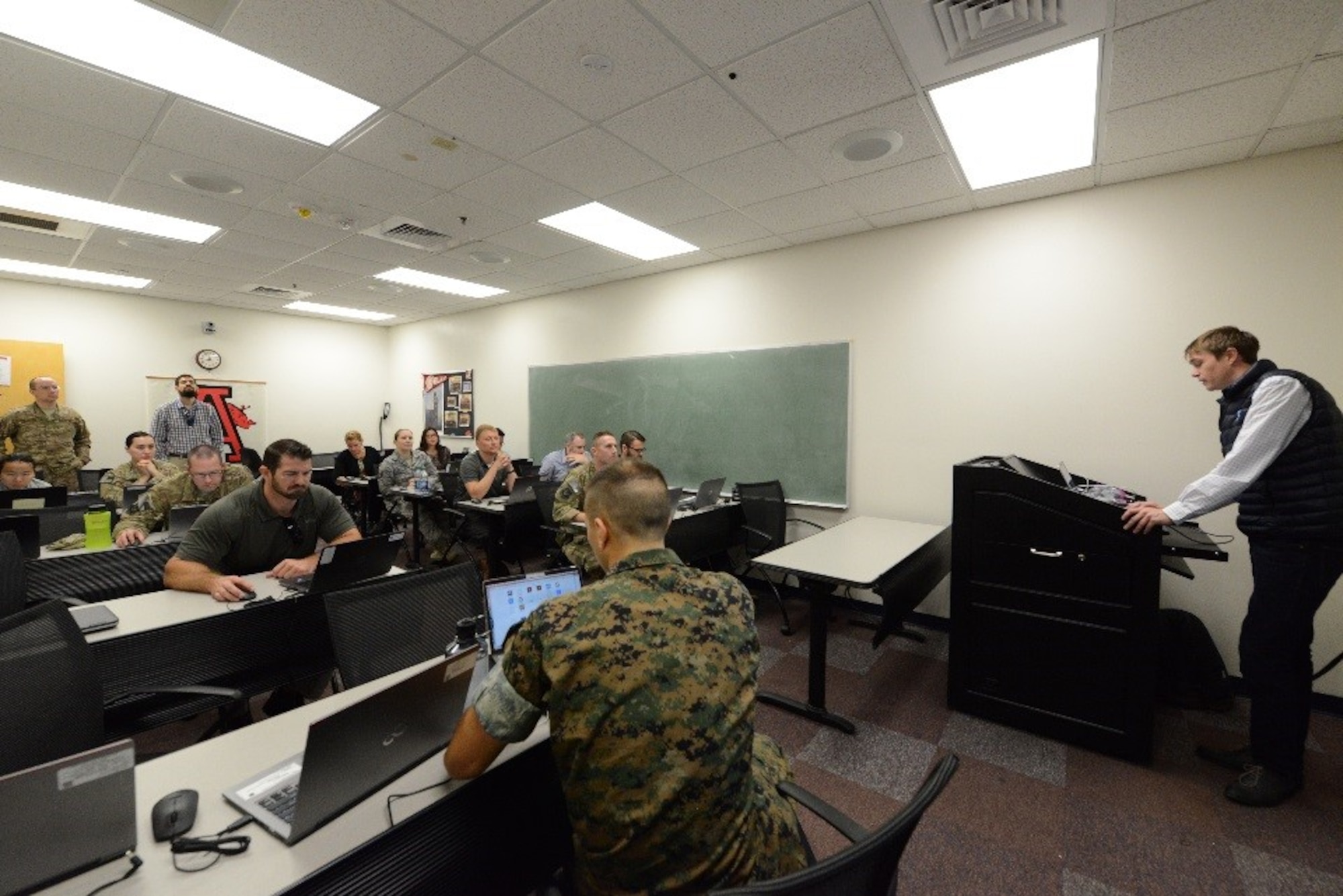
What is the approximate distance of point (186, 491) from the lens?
308 centimetres

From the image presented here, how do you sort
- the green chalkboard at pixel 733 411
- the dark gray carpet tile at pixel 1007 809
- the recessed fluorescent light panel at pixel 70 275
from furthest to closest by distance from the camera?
the recessed fluorescent light panel at pixel 70 275, the green chalkboard at pixel 733 411, the dark gray carpet tile at pixel 1007 809

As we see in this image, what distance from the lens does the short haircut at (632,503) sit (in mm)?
1212

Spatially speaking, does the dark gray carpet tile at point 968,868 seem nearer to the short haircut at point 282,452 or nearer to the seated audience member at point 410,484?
the short haircut at point 282,452

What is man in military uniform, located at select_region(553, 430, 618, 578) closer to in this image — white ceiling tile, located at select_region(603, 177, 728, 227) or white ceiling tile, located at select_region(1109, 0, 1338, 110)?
white ceiling tile, located at select_region(603, 177, 728, 227)

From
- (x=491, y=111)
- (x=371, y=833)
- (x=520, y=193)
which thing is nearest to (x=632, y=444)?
(x=520, y=193)

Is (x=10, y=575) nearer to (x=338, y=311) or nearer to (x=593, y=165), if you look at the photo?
(x=593, y=165)

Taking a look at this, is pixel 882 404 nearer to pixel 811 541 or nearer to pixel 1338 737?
pixel 811 541

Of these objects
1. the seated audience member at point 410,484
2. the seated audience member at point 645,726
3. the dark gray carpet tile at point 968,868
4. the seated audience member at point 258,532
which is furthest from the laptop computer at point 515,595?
the seated audience member at point 410,484

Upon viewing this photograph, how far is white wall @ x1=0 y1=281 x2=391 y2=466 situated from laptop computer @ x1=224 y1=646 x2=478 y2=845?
24.0 feet

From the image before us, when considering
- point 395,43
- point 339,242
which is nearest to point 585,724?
point 395,43

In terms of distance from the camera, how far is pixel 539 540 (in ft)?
15.6

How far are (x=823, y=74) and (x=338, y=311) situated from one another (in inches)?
277

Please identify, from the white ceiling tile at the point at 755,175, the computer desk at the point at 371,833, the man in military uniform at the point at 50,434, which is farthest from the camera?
the man in military uniform at the point at 50,434

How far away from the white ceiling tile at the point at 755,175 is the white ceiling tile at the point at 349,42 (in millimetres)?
1419
